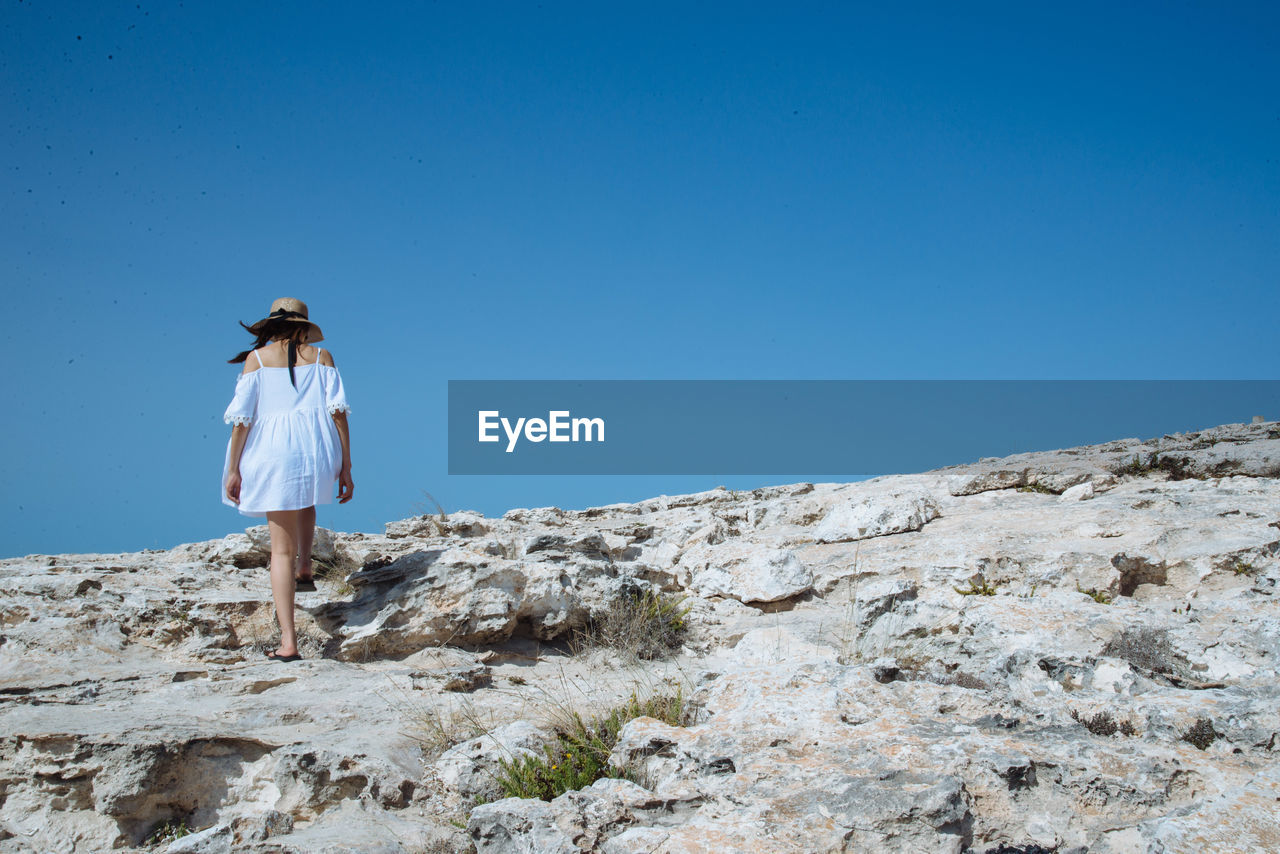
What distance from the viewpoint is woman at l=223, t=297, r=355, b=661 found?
5.95 m

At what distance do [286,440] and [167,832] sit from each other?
2.80 m

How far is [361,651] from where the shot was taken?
6016 millimetres

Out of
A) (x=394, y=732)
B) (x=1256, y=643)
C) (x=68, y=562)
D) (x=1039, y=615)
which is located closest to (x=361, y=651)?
(x=394, y=732)

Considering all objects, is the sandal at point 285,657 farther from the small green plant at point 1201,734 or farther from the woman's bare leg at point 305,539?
the small green plant at point 1201,734

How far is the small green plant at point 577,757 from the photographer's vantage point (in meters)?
3.85

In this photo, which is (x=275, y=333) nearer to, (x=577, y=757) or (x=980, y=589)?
(x=577, y=757)

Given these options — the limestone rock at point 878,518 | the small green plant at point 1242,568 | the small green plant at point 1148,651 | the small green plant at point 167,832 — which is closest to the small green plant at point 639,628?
the limestone rock at point 878,518

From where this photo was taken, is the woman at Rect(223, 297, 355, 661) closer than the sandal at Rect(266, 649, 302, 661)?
No

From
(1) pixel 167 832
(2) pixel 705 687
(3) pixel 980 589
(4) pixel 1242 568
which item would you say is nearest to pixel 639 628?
(2) pixel 705 687

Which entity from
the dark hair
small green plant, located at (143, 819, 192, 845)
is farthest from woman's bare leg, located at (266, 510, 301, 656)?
small green plant, located at (143, 819, 192, 845)

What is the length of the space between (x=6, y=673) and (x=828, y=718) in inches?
204

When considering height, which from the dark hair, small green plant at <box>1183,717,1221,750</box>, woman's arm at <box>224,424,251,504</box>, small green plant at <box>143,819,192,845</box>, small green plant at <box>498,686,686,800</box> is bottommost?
small green plant at <box>143,819,192,845</box>

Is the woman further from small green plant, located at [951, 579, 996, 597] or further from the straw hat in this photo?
small green plant, located at [951, 579, 996, 597]

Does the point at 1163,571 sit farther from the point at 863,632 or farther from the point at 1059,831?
the point at 1059,831
